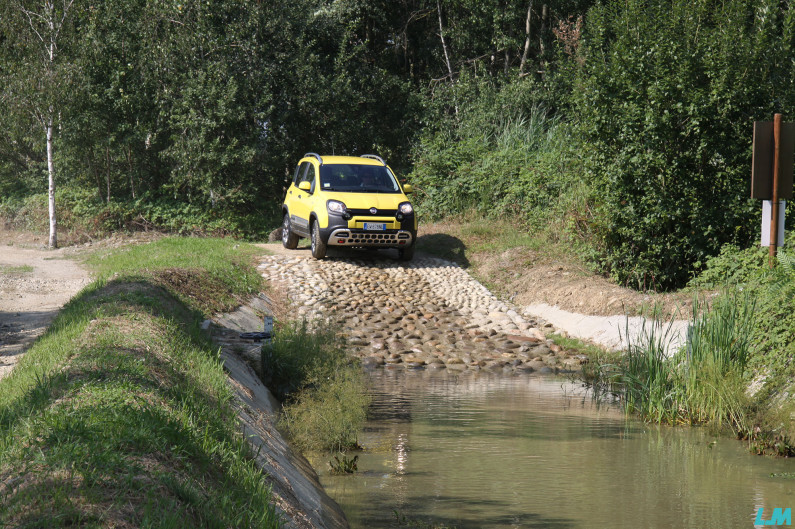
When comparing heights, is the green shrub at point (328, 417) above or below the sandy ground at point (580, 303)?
below

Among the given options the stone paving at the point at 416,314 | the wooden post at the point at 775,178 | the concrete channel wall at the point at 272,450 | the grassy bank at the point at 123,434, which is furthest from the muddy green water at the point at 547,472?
the stone paving at the point at 416,314

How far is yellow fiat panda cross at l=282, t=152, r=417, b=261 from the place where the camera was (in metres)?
17.1

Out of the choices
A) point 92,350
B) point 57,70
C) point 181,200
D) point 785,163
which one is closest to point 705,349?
point 785,163

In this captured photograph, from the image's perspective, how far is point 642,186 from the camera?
1448 centimetres

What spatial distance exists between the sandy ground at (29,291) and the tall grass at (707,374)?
263 inches

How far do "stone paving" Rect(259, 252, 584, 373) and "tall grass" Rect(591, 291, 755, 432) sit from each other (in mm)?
3871

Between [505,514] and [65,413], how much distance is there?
332cm

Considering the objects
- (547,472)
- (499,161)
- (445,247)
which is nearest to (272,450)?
(547,472)

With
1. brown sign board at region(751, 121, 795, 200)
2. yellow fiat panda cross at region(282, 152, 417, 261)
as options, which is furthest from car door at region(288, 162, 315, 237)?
brown sign board at region(751, 121, 795, 200)

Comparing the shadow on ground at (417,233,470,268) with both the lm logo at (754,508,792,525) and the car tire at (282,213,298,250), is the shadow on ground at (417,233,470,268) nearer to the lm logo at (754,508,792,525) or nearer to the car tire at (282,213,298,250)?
the car tire at (282,213,298,250)

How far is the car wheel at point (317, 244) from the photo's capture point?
1755cm

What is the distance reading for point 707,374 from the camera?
28.3ft

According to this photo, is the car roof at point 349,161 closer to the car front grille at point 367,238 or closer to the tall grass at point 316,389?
the car front grille at point 367,238

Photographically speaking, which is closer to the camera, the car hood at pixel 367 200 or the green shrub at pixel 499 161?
the car hood at pixel 367 200
